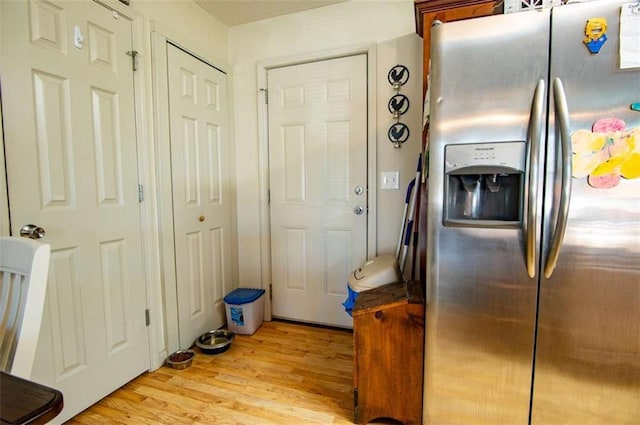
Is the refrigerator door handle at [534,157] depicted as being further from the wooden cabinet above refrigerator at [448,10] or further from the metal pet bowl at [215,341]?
the metal pet bowl at [215,341]

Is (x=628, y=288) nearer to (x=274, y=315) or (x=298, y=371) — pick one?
(x=298, y=371)

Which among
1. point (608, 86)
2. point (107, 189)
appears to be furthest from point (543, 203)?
point (107, 189)

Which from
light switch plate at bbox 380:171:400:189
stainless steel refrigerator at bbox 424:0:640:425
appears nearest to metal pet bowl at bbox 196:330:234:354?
stainless steel refrigerator at bbox 424:0:640:425

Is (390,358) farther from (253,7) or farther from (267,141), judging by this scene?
(253,7)

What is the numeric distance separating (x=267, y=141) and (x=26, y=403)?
2198 mm

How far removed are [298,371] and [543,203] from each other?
1632mm

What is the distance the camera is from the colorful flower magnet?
42.0 inches

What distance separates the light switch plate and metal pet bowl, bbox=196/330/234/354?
5.26 feet

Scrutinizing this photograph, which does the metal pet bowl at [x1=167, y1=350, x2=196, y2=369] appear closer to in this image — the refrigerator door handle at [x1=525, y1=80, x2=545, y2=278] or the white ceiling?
the refrigerator door handle at [x1=525, y1=80, x2=545, y2=278]

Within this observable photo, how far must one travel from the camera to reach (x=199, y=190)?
224cm

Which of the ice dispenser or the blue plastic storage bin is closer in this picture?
the ice dispenser

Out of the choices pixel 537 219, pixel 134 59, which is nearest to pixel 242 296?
pixel 134 59

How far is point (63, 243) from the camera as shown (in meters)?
1.44

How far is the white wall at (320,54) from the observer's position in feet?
6.84
